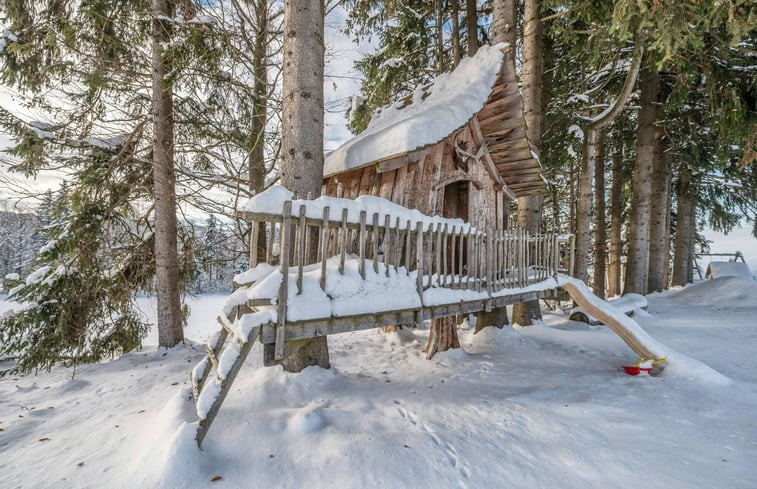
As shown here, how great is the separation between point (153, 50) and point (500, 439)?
28.3 ft

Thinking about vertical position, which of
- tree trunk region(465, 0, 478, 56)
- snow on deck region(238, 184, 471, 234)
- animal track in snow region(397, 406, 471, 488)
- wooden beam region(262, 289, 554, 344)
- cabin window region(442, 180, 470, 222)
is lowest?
animal track in snow region(397, 406, 471, 488)

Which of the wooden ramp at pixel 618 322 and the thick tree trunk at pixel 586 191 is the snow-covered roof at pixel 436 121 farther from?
the thick tree trunk at pixel 586 191

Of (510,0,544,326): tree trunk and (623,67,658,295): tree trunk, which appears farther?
(623,67,658,295): tree trunk

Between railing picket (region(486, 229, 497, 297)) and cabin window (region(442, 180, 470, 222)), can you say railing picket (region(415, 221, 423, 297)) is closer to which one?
railing picket (region(486, 229, 497, 297))

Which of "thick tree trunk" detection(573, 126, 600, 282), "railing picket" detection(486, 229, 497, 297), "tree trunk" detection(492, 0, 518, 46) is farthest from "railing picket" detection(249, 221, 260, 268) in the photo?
"thick tree trunk" detection(573, 126, 600, 282)

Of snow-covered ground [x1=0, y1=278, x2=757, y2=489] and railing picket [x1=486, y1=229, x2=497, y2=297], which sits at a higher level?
railing picket [x1=486, y1=229, x2=497, y2=297]

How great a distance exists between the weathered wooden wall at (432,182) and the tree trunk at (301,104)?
1.10 meters

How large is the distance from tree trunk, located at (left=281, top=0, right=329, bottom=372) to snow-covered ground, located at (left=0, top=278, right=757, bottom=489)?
1.23 metres

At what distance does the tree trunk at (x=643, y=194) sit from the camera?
977cm

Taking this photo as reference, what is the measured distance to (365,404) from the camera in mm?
3879

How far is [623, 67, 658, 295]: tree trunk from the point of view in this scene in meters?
9.77

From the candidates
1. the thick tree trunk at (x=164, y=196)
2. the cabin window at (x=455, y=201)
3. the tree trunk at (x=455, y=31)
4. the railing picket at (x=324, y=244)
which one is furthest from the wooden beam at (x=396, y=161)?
the tree trunk at (x=455, y=31)

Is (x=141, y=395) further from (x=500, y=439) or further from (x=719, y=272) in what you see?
(x=719, y=272)

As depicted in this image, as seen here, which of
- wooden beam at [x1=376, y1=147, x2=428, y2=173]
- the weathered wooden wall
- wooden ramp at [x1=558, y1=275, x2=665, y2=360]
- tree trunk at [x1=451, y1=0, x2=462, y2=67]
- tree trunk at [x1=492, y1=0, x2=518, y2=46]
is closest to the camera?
wooden beam at [x1=376, y1=147, x2=428, y2=173]
